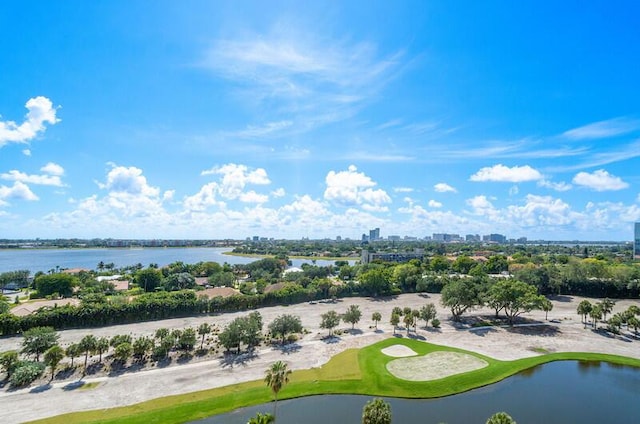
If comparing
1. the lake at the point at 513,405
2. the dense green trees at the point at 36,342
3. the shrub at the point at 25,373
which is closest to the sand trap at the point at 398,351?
the lake at the point at 513,405

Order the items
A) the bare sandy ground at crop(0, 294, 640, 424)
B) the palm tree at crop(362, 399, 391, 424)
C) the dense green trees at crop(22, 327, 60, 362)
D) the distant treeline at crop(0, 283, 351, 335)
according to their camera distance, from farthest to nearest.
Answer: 1. the distant treeline at crop(0, 283, 351, 335)
2. the dense green trees at crop(22, 327, 60, 362)
3. the bare sandy ground at crop(0, 294, 640, 424)
4. the palm tree at crop(362, 399, 391, 424)

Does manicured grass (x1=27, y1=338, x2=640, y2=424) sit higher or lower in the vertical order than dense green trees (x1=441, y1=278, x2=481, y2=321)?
lower

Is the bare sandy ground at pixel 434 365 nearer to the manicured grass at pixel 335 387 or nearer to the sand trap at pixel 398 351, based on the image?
the manicured grass at pixel 335 387

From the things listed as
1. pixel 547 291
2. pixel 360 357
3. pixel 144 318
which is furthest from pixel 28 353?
pixel 547 291

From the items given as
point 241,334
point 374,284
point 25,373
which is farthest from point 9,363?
point 374,284

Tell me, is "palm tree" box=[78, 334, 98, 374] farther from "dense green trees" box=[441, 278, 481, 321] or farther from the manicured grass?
"dense green trees" box=[441, 278, 481, 321]

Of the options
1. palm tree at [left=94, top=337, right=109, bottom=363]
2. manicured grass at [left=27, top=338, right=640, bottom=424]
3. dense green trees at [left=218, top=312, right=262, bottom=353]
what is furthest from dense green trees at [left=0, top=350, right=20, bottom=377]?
dense green trees at [left=218, top=312, right=262, bottom=353]

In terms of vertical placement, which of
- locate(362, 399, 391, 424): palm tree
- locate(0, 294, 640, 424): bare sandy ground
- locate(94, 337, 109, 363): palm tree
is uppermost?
locate(362, 399, 391, 424): palm tree
